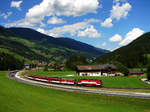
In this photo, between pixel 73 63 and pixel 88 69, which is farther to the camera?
pixel 73 63

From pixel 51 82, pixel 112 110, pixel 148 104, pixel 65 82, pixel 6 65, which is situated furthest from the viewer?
pixel 6 65

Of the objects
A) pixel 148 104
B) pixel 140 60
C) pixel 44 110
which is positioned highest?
pixel 140 60

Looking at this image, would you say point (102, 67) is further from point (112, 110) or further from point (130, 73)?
point (112, 110)

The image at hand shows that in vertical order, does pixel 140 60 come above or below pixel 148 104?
above

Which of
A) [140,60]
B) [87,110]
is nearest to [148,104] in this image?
[87,110]

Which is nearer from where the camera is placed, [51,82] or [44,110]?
[44,110]

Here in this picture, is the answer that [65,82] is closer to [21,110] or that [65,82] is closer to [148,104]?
[148,104]

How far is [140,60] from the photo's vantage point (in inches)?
6599

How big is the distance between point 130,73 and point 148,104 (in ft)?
248

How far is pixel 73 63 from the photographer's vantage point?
152 meters

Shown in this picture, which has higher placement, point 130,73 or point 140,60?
point 140,60

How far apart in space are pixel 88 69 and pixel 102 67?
9123mm

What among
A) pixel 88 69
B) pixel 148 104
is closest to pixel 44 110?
pixel 148 104

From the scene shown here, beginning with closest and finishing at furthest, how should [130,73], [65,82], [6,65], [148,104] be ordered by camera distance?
[148,104] → [65,82] → [130,73] → [6,65]
